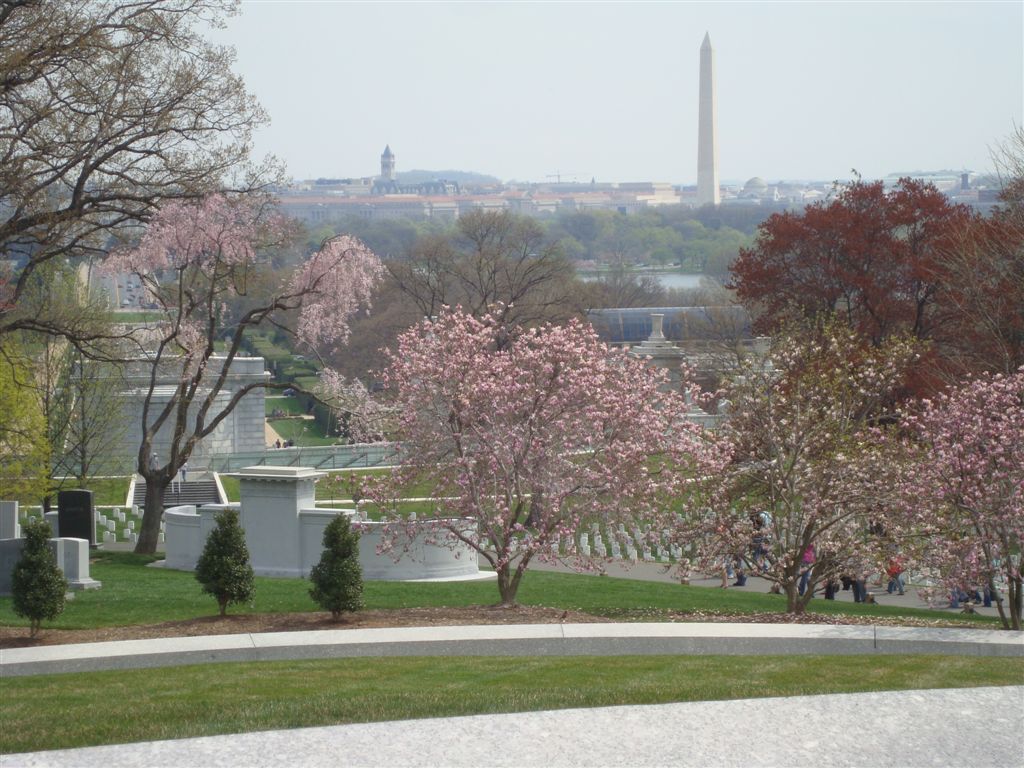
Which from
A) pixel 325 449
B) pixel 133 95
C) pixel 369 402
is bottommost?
pixel 325 449

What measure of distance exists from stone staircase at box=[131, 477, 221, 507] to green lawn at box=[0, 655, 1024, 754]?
27630 millimetres

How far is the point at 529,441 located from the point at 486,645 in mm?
4329

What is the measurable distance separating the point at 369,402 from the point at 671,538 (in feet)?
32.9

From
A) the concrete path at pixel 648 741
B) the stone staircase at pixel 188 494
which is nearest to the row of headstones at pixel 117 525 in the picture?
the stone staircase at pixel 188 494

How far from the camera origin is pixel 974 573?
17.7 meters

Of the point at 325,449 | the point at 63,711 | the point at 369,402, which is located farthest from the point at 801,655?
the point at 325,449

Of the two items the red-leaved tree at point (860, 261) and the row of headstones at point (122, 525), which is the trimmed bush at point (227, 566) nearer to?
the row of headstones at point (122, 525)

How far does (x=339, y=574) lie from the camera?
53.4 ft

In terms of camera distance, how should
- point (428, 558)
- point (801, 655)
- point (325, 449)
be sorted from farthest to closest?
point (325, 449), point (428, 558), point (801, 655)

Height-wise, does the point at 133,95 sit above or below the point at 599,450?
above

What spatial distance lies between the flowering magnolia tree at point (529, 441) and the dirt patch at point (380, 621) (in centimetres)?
96

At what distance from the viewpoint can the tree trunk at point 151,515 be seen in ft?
92.4

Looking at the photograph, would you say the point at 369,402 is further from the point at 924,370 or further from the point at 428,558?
the point at 924,370

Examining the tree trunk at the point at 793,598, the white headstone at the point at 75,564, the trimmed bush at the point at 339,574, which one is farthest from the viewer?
the white headstone at the point at 75,564
